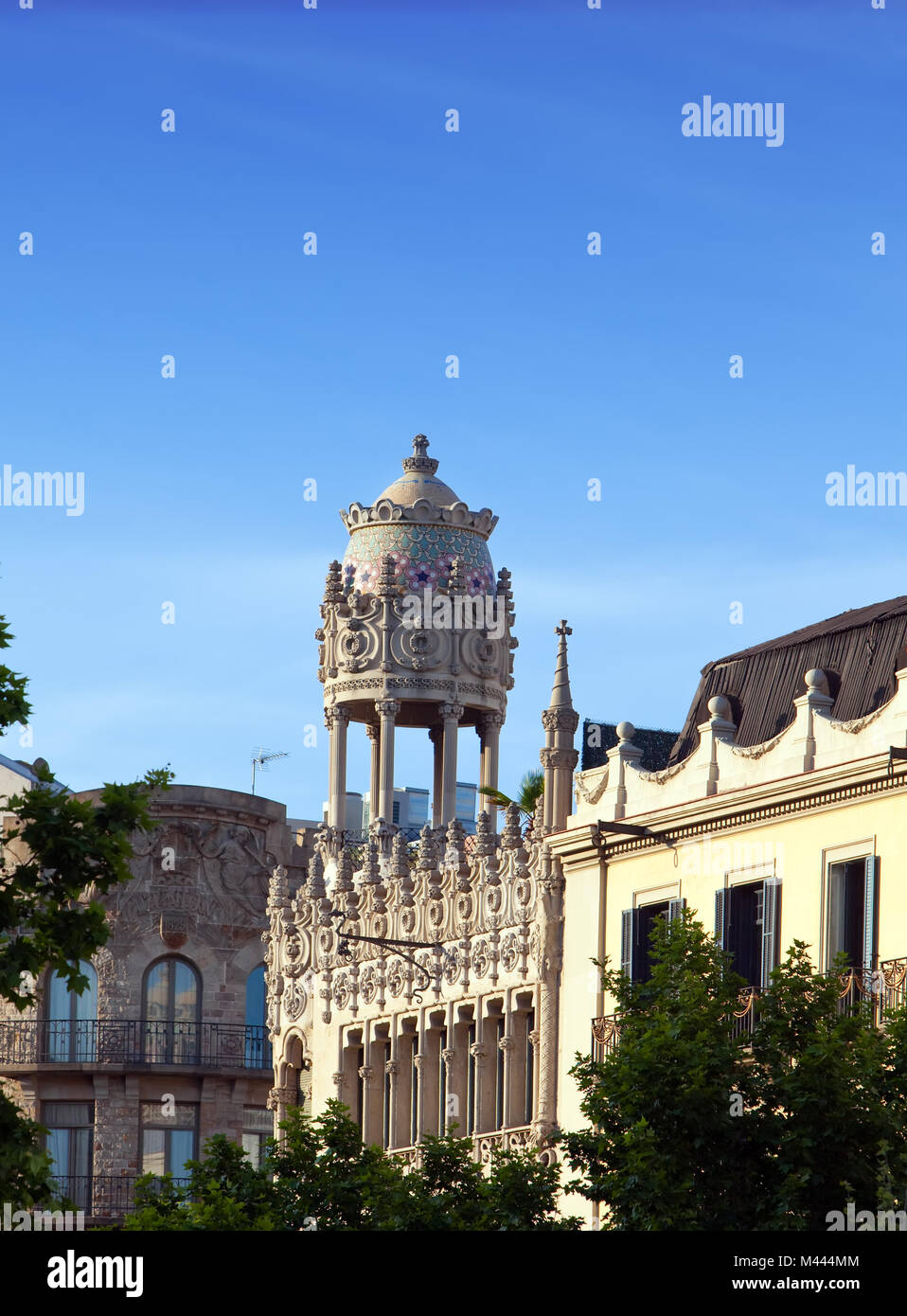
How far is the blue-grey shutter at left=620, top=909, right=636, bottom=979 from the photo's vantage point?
157ft

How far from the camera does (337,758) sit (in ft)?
210

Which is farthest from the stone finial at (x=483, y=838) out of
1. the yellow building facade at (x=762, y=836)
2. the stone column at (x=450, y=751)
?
the stone column at (x=450, y=751)

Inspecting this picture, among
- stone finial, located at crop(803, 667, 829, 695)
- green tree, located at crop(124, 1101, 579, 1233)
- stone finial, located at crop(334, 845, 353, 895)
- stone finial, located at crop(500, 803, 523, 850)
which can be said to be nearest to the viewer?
green tree, located at crop(124, 1101, 579, 1233)

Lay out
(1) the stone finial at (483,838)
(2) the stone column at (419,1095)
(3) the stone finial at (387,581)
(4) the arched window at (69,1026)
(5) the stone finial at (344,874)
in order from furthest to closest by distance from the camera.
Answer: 1. (4) the arched window at (69,1026)
2. (3) the stone finial at (387,581)
3. (5) the stone finial at (344,874)
4. (2) the stone column at (419,1095)
5. (1) the stone finial at (483,838)

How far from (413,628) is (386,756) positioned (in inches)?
111

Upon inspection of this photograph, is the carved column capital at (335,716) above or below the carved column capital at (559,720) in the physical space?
above

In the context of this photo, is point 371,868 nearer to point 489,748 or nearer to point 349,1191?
point 489,748

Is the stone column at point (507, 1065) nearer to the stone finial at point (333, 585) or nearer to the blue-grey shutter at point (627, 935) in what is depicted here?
the blue-grey shutter at point (627, 935)

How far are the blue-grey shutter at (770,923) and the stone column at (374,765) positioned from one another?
19273 millimetres

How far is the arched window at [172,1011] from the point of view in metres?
68.6

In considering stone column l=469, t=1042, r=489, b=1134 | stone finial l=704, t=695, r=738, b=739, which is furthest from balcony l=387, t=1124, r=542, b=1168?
stone finial l=704, t=695, r=738, b=739

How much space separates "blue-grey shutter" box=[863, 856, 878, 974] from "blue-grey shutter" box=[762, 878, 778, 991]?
1950mm

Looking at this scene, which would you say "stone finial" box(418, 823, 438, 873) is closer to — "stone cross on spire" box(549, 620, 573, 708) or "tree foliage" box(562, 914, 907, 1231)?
"stone cross on spire" box(549, 620, 573, 708)

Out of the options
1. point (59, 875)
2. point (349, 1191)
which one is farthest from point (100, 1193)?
point (59, 875)
